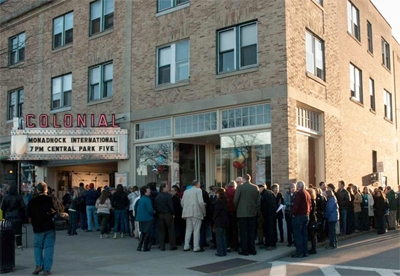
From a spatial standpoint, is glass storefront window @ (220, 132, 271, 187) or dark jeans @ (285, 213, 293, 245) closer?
dark jeans @ (285, 213, 293, 245)

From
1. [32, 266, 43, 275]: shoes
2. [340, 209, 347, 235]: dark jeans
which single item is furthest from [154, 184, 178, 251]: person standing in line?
[340, 209, 347, 235]: dark jeans

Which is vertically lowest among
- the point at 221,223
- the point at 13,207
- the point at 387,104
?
the point at 221,223

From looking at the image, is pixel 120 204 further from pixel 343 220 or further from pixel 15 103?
pixel 15 103

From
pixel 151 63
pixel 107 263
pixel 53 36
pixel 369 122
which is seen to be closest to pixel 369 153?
pixel 369 122

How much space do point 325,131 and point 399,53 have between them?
1545 centimetres

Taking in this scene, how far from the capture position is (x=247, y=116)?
52.1 ft

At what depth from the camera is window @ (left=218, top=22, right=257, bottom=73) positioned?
16000 mm

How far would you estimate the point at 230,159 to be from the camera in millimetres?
16234

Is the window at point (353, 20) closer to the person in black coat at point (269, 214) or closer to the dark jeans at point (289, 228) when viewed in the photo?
the dark jeans at point (289, 228)

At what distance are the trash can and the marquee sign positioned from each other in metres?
9.37

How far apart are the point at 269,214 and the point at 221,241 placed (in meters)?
1.62

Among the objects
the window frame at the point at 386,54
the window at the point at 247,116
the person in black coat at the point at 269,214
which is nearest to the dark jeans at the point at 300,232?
the person in black coat at the point at 269,214

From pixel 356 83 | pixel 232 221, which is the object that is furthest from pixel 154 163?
pixel 356 83

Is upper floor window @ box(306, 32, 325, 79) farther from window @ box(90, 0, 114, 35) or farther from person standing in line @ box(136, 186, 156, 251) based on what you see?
window @ box(90, 0, 114, 35)
